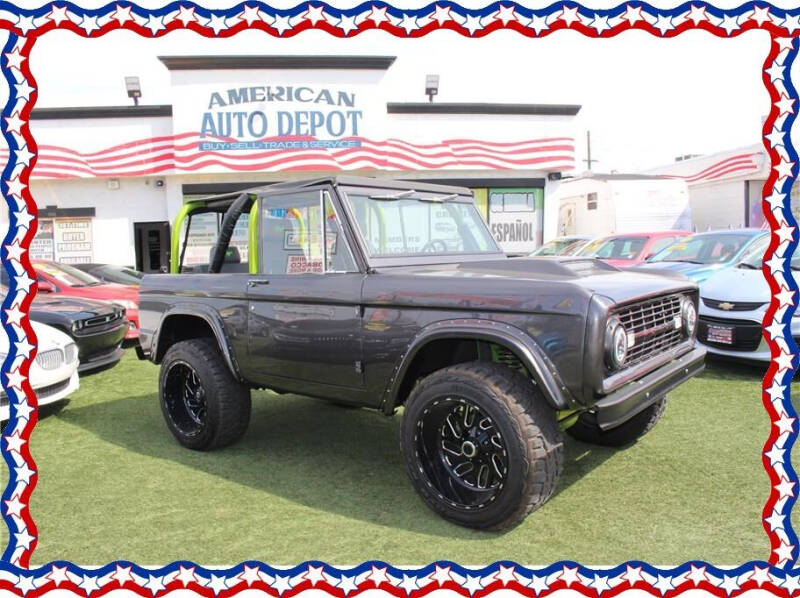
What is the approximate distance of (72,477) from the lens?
13.2 ft

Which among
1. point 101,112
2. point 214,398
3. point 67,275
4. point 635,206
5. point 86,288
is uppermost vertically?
point 101,112

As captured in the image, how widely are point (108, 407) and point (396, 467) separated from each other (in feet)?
11.0

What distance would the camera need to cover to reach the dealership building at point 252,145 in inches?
627

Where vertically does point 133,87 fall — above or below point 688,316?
above

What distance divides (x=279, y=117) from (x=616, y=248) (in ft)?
32.5

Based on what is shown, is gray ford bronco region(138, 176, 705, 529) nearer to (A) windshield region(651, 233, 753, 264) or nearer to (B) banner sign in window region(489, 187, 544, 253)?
(A) windshield region(651, 233, 753, 264)

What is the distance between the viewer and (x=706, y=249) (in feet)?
26.3

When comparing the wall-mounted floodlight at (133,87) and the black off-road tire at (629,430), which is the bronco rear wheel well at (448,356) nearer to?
the black off-road tire at (629,430)

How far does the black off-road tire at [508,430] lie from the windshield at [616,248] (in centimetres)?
750

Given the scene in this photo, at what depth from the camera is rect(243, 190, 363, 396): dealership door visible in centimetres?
359

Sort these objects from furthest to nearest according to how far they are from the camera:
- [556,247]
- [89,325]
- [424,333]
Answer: [556,247] < [89,325] < [424,333]

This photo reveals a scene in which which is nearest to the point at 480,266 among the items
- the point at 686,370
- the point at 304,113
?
the point at 686,370

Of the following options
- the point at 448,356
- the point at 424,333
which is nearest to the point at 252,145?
the point at 448,356

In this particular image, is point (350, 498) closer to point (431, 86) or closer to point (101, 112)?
point (101, 112)
